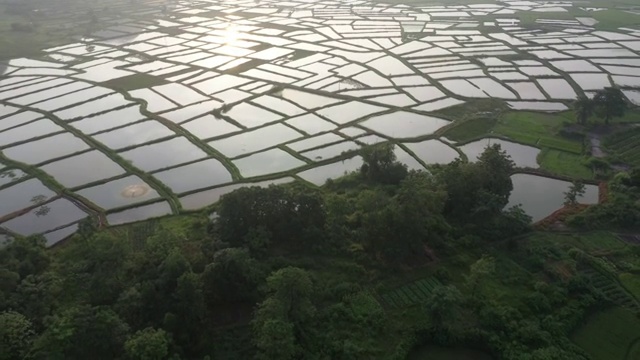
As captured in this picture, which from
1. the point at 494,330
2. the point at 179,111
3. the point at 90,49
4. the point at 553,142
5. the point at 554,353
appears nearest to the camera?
the point at 554,353

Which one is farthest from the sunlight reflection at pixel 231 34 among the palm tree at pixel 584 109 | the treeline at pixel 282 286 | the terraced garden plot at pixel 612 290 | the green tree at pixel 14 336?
the terraced garden plot at pixel 612 290

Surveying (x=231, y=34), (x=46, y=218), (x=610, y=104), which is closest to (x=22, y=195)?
(x=46, y=218)

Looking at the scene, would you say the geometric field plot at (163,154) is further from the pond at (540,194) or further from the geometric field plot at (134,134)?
the pond at (540,194)

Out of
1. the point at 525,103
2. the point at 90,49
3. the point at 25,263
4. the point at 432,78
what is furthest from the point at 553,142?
the point at 90,49

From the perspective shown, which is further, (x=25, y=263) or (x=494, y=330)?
(x=25, y=263)

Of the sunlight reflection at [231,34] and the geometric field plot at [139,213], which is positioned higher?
the sunlight reflection at [231,34]

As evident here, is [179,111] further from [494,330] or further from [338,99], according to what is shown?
[494,330]
